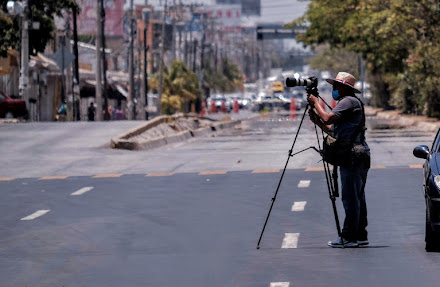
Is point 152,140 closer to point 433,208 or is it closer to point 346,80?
point 346,80

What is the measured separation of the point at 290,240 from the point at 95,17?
368 feet

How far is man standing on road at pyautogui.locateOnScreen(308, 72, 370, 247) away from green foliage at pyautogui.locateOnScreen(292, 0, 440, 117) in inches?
1508

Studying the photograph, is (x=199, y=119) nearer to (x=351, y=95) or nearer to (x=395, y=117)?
(x=395, y=117)

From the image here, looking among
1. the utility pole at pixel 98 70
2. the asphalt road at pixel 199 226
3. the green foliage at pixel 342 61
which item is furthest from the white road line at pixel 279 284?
the green foliage at pixel 342 61

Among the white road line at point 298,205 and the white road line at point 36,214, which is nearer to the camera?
the white road line at point 36,214

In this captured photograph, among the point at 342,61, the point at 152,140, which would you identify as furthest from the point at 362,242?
the point at 342,61

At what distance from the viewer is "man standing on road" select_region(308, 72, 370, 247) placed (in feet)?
42.7

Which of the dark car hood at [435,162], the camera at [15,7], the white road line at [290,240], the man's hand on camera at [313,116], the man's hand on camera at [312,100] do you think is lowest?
the camera at [15,7]

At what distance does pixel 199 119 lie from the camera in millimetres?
61812

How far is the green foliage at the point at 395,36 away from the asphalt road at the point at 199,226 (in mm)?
23749

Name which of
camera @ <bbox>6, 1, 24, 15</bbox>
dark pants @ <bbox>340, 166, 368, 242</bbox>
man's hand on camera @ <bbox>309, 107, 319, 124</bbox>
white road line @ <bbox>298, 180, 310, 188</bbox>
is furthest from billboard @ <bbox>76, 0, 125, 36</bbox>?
man's hand on camera @ <bbox>309, 107, 319, 124</bbox>

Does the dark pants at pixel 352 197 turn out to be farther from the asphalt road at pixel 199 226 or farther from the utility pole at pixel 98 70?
the utility pole at pixel 98 70

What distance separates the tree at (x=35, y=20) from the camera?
59188mm

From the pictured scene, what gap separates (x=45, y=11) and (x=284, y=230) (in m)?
47.7
